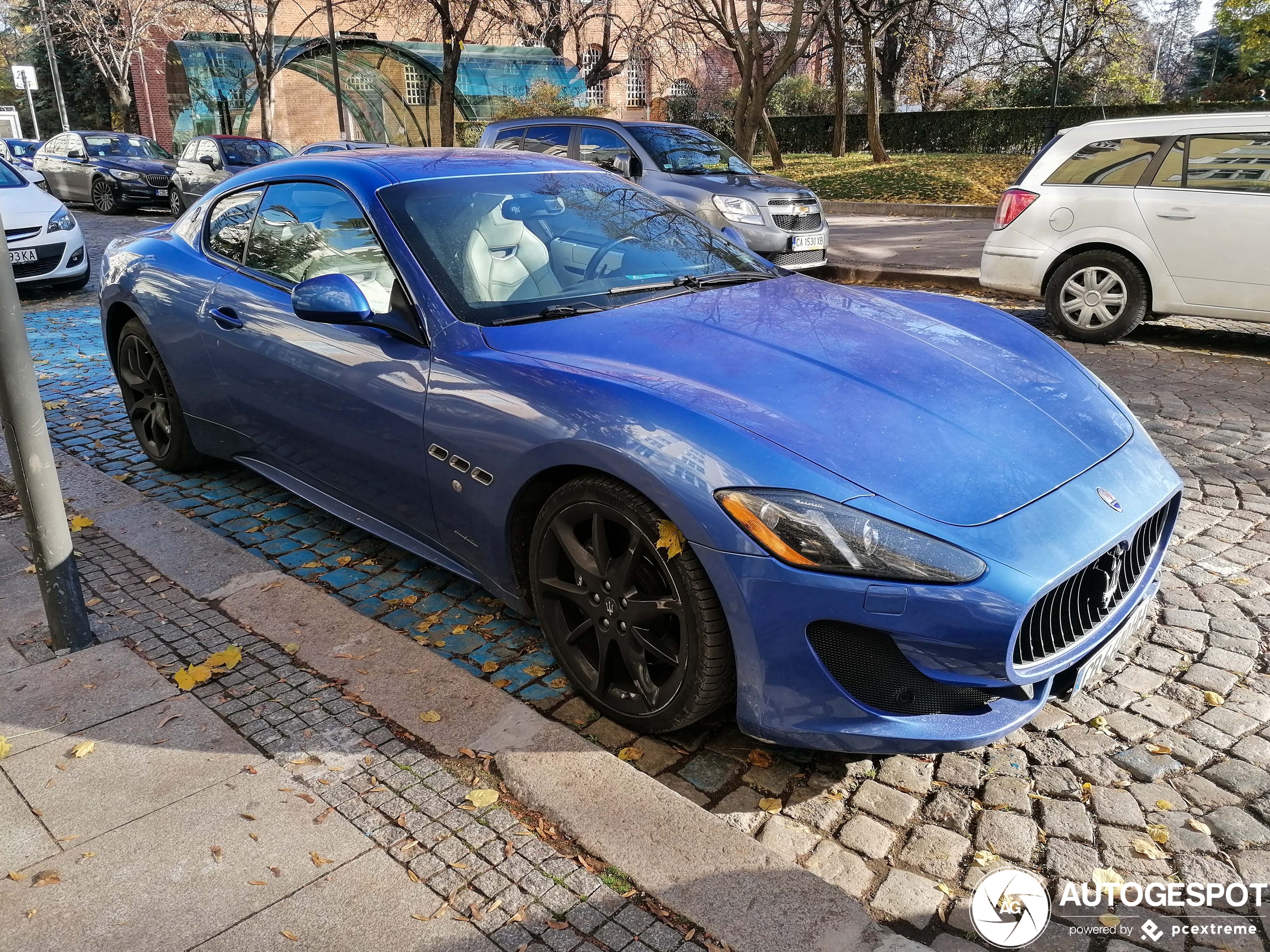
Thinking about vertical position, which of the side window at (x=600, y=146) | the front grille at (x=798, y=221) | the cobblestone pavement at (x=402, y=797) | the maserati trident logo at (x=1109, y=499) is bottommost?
the cobblestone pavement at (x=402, y=797)

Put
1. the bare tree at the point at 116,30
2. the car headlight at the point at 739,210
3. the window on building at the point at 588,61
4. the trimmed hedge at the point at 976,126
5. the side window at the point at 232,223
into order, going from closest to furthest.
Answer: the side window at the point at 232,223, the car headlight at the point at 739,210, the trimmed hedge at the point at 976,126, the bare tree at the point at 116,30, the window on building at the point at 588,61

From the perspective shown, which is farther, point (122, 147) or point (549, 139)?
point (122, 147)

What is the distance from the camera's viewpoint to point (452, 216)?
366 cm

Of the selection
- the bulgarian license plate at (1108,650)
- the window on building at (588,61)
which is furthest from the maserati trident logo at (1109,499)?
the window on building at (588,61)

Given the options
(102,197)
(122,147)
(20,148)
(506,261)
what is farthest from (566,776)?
(20,148)

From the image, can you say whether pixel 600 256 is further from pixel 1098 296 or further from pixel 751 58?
pixel 751 58

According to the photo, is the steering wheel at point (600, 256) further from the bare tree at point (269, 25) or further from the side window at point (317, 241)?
the bare tree at point (269, 25)

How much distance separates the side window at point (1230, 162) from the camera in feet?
23.3

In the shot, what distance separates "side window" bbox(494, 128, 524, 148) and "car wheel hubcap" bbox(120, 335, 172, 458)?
8.44m

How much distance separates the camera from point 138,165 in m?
20.4

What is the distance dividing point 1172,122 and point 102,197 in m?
20.0

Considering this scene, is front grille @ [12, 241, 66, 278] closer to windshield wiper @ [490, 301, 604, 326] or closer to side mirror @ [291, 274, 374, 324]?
side mirror @ [291, 274, 374, 324]

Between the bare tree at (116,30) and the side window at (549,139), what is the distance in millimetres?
28683

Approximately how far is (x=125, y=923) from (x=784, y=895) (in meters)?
1.48
